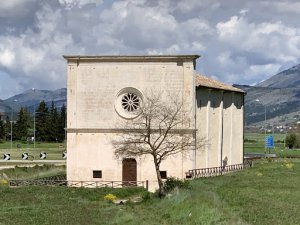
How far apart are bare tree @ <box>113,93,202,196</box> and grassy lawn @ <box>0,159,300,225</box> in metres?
3.80

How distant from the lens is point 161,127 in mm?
50938

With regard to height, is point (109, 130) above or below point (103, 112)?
below

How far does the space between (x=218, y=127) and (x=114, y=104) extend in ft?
39.4

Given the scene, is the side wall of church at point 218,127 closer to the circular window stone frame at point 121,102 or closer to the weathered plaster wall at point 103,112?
the weathered plaster wall at point 103,112

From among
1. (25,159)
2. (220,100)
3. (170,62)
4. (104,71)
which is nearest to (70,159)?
(104,71)

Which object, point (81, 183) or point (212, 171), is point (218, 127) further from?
point (81, 183)

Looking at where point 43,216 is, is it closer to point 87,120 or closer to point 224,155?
point 87,120

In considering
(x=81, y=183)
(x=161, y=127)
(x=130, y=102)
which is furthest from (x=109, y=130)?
(x=81, y=183)

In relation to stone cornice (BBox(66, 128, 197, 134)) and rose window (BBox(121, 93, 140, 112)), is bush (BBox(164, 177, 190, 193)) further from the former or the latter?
rose window (BBox(121, 93, 140, 112))

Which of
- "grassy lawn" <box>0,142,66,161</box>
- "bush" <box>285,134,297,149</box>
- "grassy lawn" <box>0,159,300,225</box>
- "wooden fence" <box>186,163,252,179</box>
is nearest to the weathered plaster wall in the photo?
"wooden fence" <box>186,163,252,179</box>

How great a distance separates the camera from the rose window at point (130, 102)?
5231cm

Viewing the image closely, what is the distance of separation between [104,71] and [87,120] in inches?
178

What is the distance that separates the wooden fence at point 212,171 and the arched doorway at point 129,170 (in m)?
4.67

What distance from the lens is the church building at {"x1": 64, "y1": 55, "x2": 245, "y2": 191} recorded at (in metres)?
51.4
